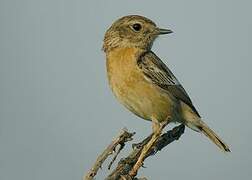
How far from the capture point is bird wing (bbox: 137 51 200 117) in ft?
30.5

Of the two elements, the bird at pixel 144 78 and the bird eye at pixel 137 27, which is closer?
the bird at pixel 144 78

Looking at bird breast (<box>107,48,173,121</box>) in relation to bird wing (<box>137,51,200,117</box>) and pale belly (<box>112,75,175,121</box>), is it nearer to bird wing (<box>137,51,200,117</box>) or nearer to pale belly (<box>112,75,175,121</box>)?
pale belly (<box>112,75,175,121</box>)

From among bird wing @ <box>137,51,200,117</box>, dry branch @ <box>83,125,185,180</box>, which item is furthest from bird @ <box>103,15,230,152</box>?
dry branch @ <box>83,125,185,180</box>

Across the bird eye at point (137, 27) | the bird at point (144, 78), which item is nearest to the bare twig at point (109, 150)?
the bird at point (144, 78)

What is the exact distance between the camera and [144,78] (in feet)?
29.9

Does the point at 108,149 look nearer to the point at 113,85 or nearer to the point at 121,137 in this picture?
the point at 121,137

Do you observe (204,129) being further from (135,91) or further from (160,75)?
(135,91)

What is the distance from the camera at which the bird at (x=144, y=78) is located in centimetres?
884

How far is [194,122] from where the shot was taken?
9.76 meters

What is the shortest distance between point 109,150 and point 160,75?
604 centimetres

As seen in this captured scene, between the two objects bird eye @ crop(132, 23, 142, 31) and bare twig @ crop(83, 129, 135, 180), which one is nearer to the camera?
bare twig @ crop(83, 129, 135, 180)

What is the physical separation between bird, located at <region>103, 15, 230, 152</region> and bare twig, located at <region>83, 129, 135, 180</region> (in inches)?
162

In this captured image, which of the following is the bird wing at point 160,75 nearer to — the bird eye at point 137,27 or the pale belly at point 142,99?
the pale belly at point 142,99

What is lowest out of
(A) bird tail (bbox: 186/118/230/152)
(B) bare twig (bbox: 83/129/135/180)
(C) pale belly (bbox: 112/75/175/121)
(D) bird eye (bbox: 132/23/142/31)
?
(A) bird tail (bbox: 186/118/230/152)
